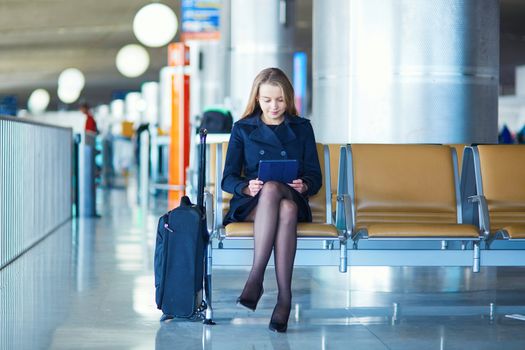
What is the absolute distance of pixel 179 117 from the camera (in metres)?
17.0

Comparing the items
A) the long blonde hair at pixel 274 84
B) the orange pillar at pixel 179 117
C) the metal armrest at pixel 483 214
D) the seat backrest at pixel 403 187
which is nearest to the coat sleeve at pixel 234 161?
the long blonde hair at pixel 274 84

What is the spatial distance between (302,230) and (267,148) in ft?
1.83

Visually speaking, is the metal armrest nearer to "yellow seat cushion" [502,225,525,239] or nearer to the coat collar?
"yellow seat cushion" [502,225,525,239]

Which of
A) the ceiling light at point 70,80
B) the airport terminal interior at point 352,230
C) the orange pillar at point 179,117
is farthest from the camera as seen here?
the ceiling light at point 70,80

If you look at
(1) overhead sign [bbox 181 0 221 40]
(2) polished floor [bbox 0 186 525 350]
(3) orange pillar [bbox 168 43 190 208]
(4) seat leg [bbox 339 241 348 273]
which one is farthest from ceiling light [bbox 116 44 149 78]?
(4) seat leg [bbox 339 241 348 273]

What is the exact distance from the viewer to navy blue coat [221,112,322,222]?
5.18 m

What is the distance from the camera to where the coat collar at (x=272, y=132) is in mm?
5180

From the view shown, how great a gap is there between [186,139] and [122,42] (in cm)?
1225

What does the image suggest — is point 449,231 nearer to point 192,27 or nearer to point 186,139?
point 186,139

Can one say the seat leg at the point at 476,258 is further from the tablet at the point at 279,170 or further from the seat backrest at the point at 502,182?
the tablet at the point at 279,170

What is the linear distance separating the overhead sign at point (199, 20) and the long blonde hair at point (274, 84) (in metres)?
13.5

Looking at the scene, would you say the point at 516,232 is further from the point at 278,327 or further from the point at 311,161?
the point at 278,327

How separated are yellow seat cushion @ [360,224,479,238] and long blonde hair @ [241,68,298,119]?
797 millimetres

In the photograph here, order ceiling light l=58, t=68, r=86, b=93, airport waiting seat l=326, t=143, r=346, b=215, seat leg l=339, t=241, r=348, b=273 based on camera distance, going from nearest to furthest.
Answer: seat leg l=339, t=241, r=348, b=273 → airport waiting seat l=326, t=143, r=346, b=215 → ceiling light l=58, t=68, r=86, b=93
